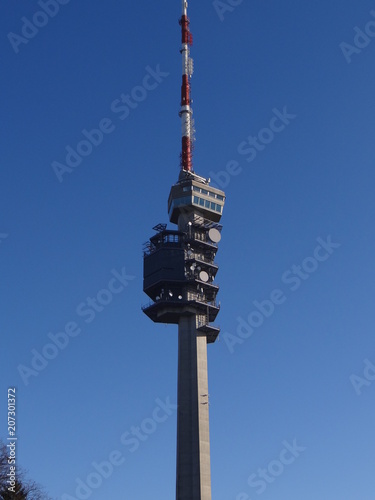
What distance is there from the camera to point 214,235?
12244cm

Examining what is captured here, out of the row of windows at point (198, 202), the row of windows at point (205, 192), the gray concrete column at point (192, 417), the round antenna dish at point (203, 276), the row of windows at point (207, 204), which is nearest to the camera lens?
the gray concrete column at point (192, 417)

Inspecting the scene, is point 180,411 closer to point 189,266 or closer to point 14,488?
point 189,266

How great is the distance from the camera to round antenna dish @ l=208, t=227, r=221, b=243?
122 metres

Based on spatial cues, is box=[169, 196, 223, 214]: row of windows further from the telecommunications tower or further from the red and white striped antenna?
the red and white striped antenna

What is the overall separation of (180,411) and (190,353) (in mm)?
9576

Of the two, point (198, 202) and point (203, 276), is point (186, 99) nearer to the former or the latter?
point (198, 202)

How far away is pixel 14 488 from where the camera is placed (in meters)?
50.9

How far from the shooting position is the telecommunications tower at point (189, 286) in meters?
104

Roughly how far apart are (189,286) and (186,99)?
35.1 meters

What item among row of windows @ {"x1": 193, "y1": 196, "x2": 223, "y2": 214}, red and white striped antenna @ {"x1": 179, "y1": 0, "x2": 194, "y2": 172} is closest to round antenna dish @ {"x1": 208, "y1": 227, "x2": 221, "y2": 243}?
row of windows @ {"x1": 193, "y1": 196, "x2": 223, "y2": 214}

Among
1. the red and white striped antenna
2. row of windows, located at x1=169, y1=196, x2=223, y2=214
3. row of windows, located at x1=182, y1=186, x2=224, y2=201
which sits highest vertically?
the red and white striped antenna

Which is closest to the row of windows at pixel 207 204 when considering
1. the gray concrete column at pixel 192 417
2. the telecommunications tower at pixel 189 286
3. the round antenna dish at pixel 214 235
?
the telecommunications tower at pixel 189 286

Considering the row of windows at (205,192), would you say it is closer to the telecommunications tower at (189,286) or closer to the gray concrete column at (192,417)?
the telecommunications tower at (189,286)

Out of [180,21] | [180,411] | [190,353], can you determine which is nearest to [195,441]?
[180,411]
